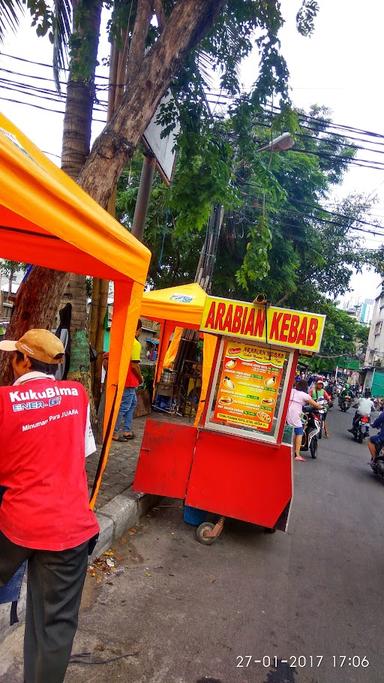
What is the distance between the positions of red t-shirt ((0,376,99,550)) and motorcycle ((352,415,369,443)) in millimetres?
14180

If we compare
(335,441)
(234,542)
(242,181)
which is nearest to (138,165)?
(242,181)

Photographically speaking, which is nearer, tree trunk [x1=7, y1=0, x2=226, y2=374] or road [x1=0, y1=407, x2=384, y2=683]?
road [x1=0, y1=407, x2=384, y2=683]

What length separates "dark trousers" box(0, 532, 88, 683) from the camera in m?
2.15

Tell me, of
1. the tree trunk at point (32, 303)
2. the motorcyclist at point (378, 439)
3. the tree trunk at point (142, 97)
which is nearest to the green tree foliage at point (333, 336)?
the motorcyclist at point (378, 439)

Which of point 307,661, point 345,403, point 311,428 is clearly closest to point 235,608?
point 307,661

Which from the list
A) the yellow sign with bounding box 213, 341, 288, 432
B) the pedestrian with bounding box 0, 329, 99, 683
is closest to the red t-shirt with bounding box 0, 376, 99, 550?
the pedestrian with bounding box 0, 329, 99, 683

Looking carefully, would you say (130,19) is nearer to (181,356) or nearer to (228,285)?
(181,356)

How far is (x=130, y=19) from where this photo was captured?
225 inches

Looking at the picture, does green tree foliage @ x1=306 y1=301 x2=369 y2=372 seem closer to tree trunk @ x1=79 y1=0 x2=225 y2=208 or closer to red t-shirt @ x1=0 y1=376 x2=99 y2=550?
tree trunk @ x1=79 y1=0 x2=225 y2=208

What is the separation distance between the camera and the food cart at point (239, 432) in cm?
480

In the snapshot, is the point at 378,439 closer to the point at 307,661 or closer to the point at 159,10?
the point at 307,661

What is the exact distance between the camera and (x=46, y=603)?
215 cm

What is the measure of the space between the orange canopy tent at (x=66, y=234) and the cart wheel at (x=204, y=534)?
1.51m

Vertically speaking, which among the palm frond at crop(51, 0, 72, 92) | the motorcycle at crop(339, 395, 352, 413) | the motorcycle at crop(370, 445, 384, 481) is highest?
the palm frond at crop(51, 0, 72, 92)
